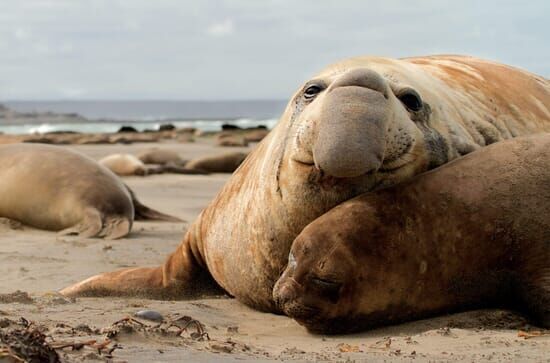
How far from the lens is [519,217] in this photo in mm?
4160

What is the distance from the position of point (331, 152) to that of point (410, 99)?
2.47ft

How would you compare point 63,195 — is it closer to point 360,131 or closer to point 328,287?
point 328,287

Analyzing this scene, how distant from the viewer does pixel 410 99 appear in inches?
179

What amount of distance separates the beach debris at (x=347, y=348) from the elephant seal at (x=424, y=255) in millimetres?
270

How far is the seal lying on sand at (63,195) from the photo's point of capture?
29.6ft

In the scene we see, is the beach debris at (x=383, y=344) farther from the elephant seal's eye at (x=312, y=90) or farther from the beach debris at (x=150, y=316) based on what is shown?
the elephant seal's eye at (x=312, y=90)

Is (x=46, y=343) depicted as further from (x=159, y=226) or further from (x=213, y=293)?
(x=159, y=226)

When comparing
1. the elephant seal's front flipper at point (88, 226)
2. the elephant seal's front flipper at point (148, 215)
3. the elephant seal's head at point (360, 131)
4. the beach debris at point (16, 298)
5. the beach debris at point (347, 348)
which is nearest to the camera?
the beach debris at point (347, 348)

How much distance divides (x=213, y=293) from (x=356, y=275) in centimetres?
172

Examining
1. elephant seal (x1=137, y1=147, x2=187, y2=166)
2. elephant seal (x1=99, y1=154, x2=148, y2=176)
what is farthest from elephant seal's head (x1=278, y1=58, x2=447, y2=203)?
elephant seal (x1=137, y1=147, x2=187, y2=166)

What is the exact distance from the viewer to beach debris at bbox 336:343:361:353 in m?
3.66

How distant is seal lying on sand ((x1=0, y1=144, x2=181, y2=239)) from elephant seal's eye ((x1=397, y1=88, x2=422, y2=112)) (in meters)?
4.55

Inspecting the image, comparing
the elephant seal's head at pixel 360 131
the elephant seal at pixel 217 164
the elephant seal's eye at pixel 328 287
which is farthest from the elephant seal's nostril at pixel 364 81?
the elephant seal at pixel 217 164

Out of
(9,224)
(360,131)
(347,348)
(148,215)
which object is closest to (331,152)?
(360,131)
